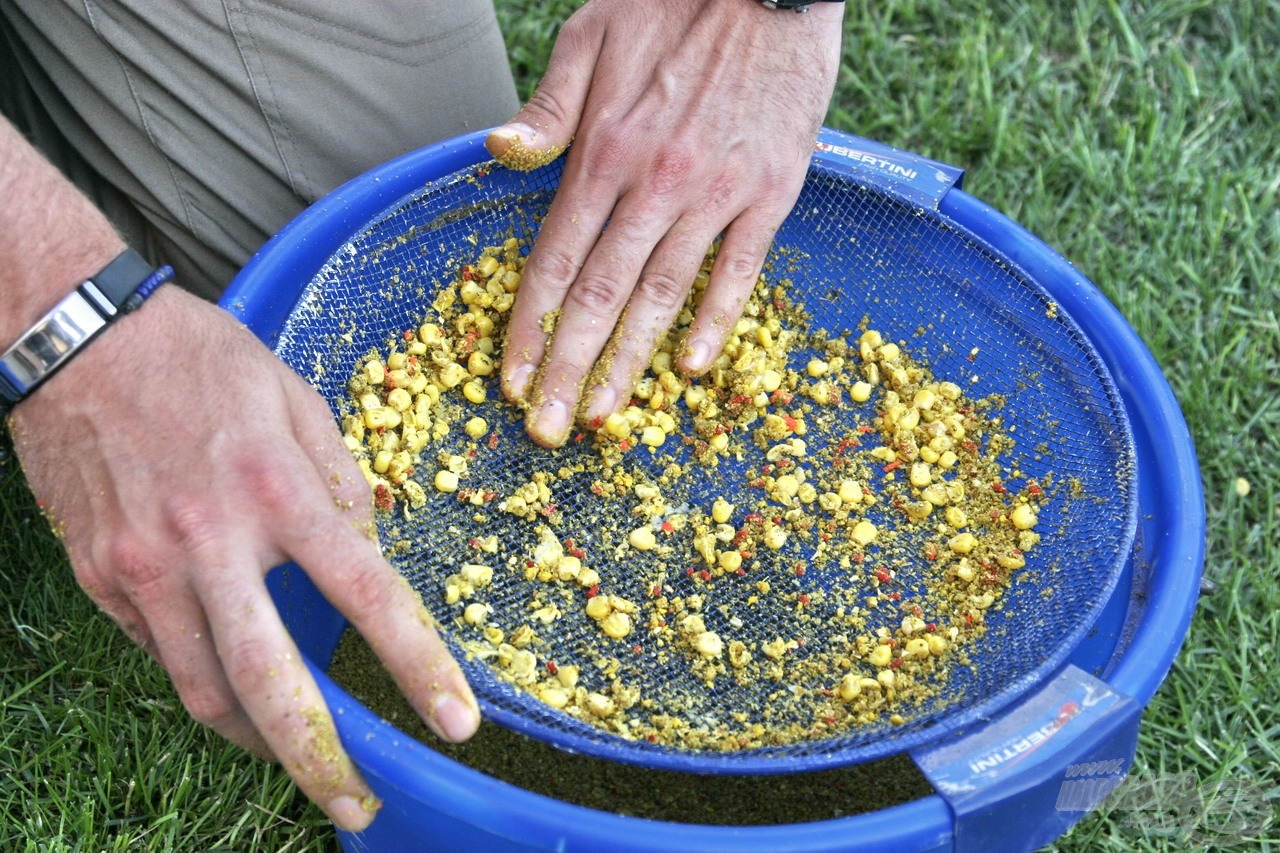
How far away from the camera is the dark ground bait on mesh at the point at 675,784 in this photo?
3.62ft

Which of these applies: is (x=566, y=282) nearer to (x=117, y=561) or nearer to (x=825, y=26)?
(x=825, y=26)

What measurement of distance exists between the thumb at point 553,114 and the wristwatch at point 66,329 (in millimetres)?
389

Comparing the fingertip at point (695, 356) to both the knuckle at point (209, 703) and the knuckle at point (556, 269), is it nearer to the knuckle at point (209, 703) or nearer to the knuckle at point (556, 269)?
the knuckle at point (556, 269)

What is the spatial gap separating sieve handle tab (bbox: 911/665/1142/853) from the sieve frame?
2 centimetres

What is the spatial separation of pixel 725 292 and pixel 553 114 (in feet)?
0.79

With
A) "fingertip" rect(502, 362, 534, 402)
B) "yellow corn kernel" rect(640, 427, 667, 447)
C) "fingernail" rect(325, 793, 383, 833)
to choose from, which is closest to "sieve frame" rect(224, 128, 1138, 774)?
"fingernail" rect(325, 793, 383, 833)

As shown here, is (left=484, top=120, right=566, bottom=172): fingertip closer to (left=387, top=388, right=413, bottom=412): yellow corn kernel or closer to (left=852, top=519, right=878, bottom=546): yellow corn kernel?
(left=387, top=388, right=413, bottom=412): yellow corn kernel

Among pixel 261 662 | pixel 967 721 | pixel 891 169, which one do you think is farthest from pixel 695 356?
pixel 261 662

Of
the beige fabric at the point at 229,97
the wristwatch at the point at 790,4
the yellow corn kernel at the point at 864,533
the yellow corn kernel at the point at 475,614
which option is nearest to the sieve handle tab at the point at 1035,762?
the yellow corn kernel at the point at 864,533

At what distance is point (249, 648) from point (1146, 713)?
99cm

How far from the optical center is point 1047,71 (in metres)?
2.00

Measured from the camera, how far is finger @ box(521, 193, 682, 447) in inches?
47.4

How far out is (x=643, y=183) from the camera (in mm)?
1231

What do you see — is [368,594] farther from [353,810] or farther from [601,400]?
[601,400]
